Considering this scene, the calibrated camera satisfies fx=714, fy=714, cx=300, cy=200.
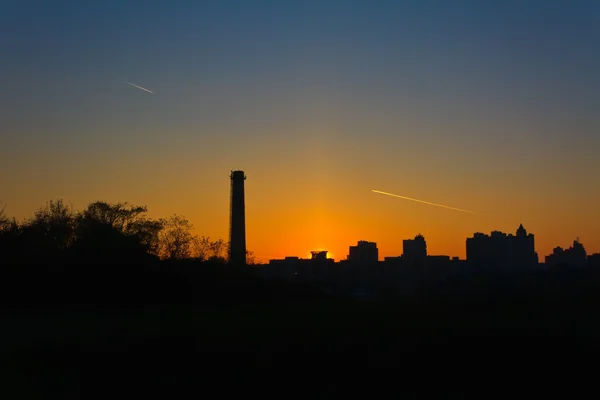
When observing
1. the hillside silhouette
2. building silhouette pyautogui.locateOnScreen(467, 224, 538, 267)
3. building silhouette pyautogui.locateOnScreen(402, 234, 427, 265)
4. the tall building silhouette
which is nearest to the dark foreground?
the hillside silhouette

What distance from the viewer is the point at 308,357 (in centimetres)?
2338

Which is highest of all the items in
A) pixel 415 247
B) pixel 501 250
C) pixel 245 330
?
pixel 415 247

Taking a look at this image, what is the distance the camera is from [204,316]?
3450cm

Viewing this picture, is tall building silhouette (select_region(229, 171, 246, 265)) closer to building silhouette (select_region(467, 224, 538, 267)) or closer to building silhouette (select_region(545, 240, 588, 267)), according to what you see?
building silhouette (select_region(467, 224, 538, 267))

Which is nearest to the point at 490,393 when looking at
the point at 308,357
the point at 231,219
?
the point at 308,357

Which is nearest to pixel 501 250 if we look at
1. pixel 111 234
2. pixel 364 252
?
pixel 364 252

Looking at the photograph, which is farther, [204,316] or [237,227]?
[237,227]

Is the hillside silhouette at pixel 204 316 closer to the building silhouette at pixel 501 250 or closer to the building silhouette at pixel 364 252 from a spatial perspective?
the building silhouette at pixel 501 250

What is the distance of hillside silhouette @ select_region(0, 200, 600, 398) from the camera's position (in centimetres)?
2230

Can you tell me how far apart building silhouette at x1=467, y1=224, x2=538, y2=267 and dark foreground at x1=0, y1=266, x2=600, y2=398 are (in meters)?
24.6

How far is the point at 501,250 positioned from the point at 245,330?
183 feet

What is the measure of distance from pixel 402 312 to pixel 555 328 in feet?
29.3

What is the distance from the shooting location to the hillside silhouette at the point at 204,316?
73.2 feet

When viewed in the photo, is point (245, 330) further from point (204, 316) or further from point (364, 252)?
point (364, 252)
